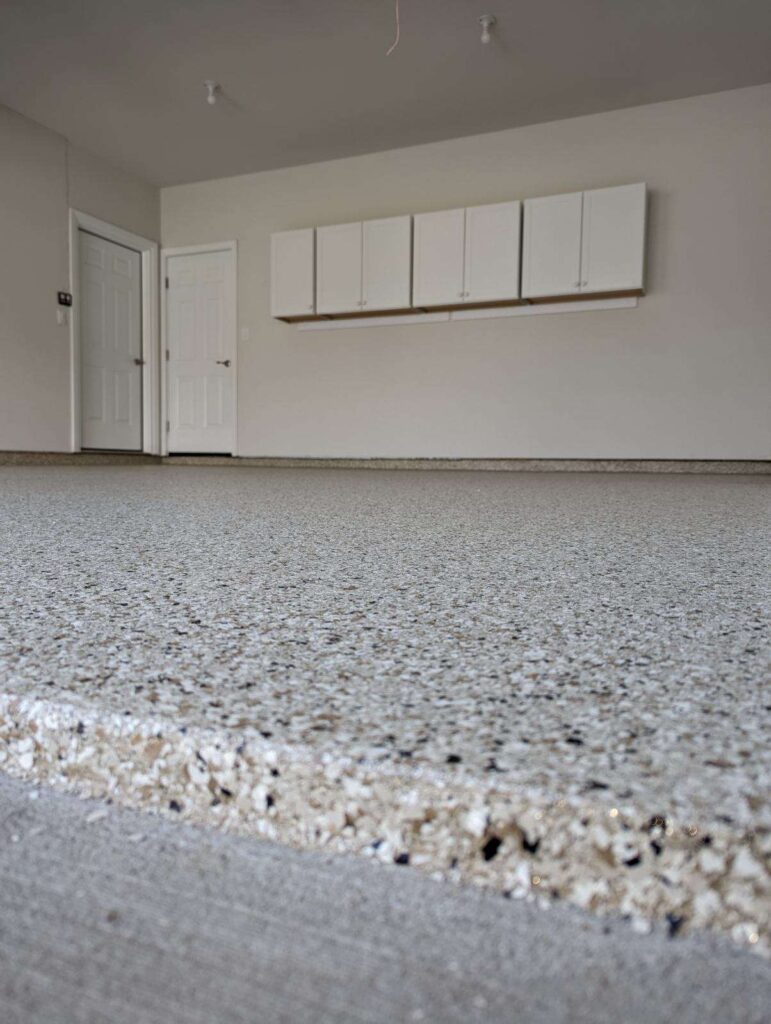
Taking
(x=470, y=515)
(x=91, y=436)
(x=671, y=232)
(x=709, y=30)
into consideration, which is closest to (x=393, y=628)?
(x=470, y=515)

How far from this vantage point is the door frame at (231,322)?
7016 mm

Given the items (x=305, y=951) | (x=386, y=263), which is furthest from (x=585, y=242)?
(x=305, y=951)

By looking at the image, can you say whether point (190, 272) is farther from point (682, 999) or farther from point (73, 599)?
point (682, 999)

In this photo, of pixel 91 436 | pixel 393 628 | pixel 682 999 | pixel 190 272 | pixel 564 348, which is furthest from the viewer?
pixel 190 272

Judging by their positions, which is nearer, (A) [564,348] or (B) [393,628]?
(B) [393,628]

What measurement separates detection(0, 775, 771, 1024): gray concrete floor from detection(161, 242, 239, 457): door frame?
706 centimetres

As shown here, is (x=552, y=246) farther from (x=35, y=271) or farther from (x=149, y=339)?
(x=35, y=271)

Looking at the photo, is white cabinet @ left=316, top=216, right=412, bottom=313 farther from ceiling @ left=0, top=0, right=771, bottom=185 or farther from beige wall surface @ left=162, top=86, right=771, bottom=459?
ceiling @ left=0, top=0, right=771, bottom=185

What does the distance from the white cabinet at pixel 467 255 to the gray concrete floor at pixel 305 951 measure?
18.9 ft

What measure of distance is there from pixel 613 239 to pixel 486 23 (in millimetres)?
1788

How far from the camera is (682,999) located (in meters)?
0.22

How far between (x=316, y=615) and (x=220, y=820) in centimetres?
25

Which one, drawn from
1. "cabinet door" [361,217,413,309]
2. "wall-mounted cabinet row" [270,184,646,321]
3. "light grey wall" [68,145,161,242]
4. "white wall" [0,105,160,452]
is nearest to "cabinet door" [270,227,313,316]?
"wall-mounted cabinet row" [270,184,646,321]

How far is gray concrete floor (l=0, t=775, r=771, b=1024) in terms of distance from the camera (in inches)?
8.9
